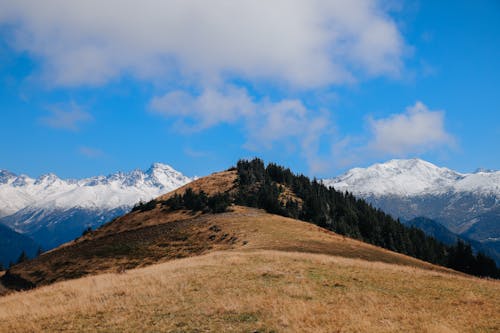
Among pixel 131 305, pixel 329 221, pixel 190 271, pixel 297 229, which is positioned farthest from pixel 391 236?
pixel 131 305

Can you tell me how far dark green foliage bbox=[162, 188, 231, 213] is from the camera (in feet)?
270

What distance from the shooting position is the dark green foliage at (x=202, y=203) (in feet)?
270

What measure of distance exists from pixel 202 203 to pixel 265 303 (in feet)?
239

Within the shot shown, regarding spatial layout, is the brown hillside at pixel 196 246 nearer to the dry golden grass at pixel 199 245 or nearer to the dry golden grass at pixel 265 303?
the dry golden grass at pixel 199 245

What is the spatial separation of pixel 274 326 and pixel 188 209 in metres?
78.3

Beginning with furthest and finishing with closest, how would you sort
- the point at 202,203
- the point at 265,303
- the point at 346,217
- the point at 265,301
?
the point at 346,217 → the point at 202,203 → the point at 265,301 → the point at 265,303

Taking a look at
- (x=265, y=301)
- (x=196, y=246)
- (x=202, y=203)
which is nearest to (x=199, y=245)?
(x=196, y=246)

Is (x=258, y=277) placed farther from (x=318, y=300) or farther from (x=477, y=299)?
(x=477, y=299)

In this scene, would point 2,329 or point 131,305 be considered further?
point 131,305

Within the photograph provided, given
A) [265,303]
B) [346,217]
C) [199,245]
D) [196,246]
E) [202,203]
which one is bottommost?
[265,303]

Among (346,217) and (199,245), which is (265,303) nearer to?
(199,245)

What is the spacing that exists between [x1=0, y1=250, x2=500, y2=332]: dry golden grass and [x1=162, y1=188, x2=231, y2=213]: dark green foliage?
5546 centimetres

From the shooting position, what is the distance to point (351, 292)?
19.2 m

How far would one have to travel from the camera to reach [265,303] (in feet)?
56.3
